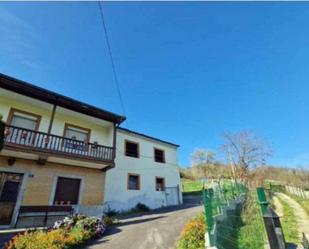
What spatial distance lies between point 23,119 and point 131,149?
7.49 meters

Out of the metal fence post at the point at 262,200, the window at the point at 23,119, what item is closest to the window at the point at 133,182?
the window at the point at 23,119

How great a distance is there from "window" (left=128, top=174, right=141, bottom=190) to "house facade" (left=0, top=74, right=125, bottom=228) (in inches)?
97.5

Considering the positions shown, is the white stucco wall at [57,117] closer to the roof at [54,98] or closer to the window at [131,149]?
the roof at [54,98]

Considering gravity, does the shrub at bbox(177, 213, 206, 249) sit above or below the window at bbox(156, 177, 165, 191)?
below

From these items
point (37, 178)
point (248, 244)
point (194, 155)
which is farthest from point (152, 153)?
point (194, 155)

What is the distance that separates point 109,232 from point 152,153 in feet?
31.3

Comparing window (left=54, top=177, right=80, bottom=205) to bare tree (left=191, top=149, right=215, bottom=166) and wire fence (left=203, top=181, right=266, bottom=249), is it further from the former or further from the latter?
bare tree (left=191, top=149, right=215, bottom=166)

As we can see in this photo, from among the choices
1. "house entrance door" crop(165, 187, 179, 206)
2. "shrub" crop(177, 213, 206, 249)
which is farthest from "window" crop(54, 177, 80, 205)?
"shrub" crop(177, 213, 206, 249)

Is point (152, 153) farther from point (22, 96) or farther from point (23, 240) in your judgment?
point (23, 240)

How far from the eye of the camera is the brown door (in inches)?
354

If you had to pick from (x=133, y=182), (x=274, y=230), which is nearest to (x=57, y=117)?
(x=133, y=182)

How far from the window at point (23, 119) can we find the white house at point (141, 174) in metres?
5.33

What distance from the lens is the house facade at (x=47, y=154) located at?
30.8 ft

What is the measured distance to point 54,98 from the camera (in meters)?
10.8
